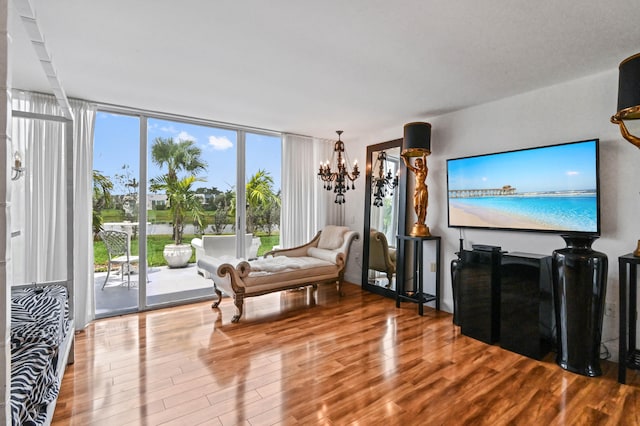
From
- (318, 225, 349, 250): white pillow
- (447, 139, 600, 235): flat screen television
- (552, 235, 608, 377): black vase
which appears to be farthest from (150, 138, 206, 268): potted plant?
(552, 235, 608, 377): black vase

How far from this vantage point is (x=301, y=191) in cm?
510

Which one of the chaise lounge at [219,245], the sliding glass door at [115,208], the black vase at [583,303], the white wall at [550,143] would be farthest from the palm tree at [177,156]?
the black vase at [583,303]

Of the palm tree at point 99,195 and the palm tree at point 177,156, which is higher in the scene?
the palm tree at point 177,156

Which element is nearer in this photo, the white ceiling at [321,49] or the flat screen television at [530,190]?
the white ceiling at [321,49]

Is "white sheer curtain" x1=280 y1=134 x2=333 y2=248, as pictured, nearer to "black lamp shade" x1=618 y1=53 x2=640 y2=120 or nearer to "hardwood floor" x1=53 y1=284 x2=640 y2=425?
"hardwood floor" x1=53 y1=284 x2=640 y2=425

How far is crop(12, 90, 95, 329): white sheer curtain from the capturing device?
3074mm

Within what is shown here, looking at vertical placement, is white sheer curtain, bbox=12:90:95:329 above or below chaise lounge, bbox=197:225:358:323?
above

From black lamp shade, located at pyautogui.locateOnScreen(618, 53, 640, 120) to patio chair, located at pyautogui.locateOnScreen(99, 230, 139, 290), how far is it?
483cm

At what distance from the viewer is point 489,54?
238 cm

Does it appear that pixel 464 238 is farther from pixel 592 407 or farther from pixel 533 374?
pixel 592 407

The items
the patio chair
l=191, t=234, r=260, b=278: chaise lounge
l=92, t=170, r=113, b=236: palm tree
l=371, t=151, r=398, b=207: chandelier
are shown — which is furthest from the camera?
l=371, t=151, r=398, b=207: chandelier

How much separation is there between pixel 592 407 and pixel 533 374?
1.35ft

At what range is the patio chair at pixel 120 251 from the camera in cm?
373

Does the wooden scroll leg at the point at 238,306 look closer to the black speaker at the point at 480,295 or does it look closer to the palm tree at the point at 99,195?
the palm tree at the point at 99,195
